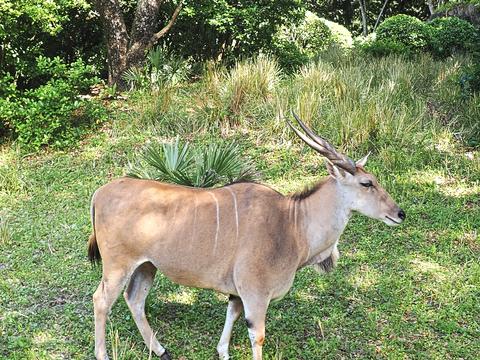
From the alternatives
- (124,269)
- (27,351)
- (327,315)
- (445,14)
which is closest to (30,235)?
(27,351)

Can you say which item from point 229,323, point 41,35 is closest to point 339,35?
point 41,35

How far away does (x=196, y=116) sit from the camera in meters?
8.25

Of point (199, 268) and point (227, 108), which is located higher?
point (199, 268)

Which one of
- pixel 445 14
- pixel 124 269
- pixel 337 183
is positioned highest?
pixel 337 183

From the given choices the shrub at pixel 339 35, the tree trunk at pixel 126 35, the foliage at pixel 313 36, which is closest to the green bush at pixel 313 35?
the foliage at pixel 313 36

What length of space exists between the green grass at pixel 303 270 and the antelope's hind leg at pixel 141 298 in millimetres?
142

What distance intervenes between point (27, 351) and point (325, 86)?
5878mm

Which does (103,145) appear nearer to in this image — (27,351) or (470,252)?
(27,351)

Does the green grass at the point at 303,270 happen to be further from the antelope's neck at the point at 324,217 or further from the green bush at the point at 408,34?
the green bush at the point at 408,34

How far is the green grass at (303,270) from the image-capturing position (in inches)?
170

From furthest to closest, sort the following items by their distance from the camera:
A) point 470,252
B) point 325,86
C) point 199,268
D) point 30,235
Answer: point 325,86 < point 30,235 < point 470,252 < point 199,268

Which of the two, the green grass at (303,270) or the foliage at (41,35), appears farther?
the foliage at (41,35)

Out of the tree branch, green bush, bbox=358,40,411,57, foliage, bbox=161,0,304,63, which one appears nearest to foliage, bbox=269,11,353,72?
green bush, bbox=358,40,411,57

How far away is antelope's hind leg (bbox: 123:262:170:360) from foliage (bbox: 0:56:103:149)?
4.34 meters
